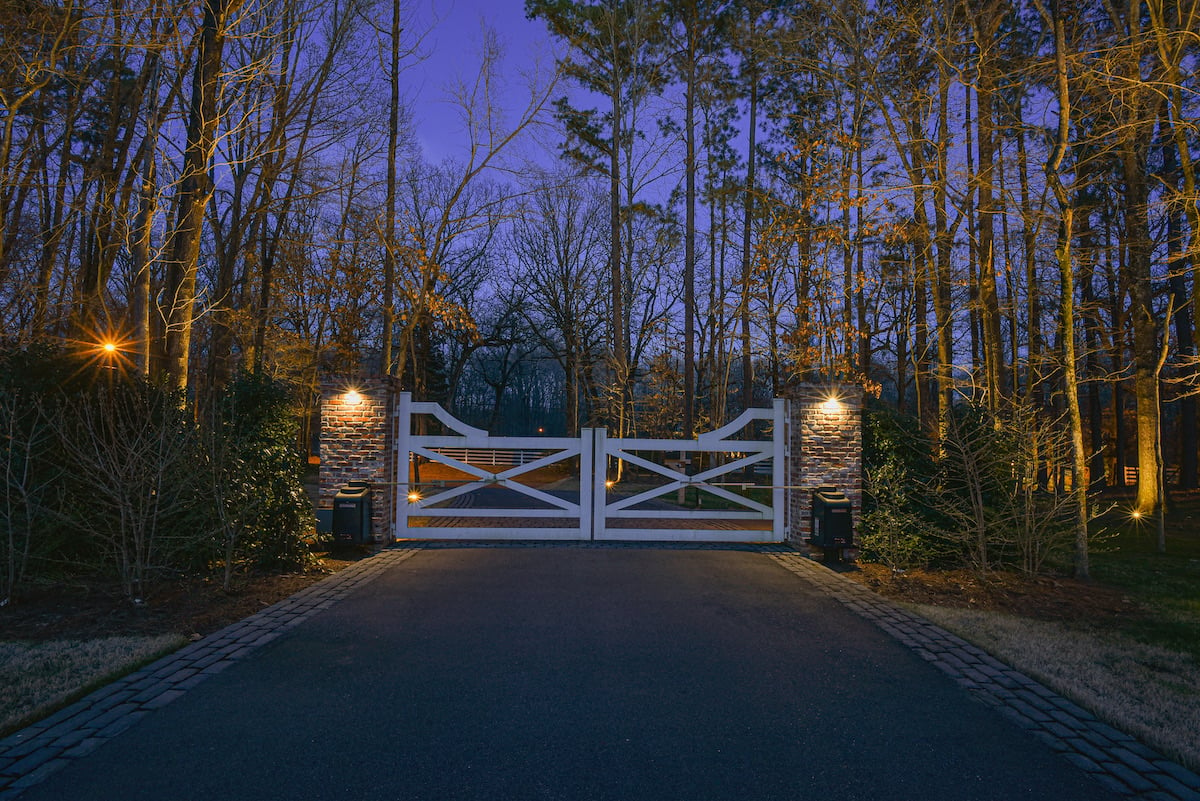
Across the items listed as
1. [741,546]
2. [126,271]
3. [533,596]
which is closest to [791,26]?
[741,546]

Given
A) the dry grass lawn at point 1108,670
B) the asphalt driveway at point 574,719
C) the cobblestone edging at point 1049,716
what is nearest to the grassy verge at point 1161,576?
the dry grass lawn at point 1108,670

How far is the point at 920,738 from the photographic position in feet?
11.7

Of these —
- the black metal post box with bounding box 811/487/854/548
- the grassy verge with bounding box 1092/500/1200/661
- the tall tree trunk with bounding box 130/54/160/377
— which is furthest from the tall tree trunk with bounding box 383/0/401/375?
the grassy verge with bounding box 1092/500/1200/661

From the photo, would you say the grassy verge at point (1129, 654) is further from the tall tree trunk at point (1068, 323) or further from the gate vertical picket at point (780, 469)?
the gate vertical picket at point (780, 469)

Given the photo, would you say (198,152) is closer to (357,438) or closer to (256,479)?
(357,438)

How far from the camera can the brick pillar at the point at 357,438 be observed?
30.7 feet

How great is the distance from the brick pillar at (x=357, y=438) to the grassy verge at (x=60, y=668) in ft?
13.9

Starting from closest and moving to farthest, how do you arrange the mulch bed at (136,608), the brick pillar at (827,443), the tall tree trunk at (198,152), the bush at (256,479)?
the mulch bed at (136,608) < the bush at (256,479) < the brick pillar at (827,443) < the tall tree trunk at (198,152)

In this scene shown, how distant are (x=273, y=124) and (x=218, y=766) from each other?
17.3 metres

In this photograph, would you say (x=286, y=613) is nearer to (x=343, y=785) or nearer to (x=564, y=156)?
(x=343, y=785)

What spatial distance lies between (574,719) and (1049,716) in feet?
8.40

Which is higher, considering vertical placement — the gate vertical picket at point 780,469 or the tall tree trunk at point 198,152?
the tall tree trunk at point 198,152

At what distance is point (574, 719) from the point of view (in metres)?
3.73

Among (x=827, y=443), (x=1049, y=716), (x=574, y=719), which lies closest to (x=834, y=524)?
(x=827, y=443)
